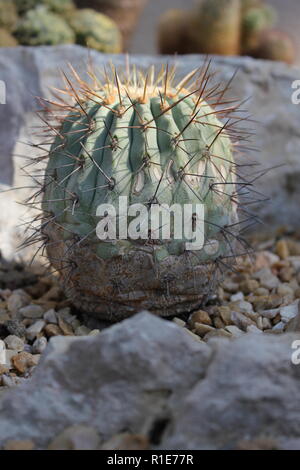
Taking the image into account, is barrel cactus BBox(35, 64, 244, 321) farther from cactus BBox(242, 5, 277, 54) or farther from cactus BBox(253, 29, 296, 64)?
cactus BBox(242, 5, 277, 54)

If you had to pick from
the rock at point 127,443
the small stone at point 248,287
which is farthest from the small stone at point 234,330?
the rock at point 127,443

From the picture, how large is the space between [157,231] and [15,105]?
5.11 ft

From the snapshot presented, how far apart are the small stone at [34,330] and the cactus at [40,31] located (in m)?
2.66

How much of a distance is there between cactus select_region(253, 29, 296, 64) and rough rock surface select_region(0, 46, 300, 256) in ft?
6.35

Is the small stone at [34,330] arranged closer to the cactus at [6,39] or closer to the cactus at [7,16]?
the cactus at [6,39]

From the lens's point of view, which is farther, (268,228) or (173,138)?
(268,228)

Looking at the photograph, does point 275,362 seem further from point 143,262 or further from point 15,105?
point 15,105

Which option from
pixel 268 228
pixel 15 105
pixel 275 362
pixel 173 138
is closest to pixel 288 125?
pixel 268 228

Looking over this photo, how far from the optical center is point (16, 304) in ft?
8.37

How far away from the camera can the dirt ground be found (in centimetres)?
676

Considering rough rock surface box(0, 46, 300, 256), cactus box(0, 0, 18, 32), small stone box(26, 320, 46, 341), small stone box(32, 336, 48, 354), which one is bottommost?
small stone box(32, 336, 48, 354)

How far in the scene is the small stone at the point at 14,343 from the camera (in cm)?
223

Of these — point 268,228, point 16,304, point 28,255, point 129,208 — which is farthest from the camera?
point 268,228

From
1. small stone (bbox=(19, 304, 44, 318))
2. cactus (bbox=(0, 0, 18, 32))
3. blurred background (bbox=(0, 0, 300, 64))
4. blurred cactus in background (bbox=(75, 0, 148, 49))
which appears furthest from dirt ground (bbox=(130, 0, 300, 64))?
small stone (bbox=(19, 304, 44, 318))
